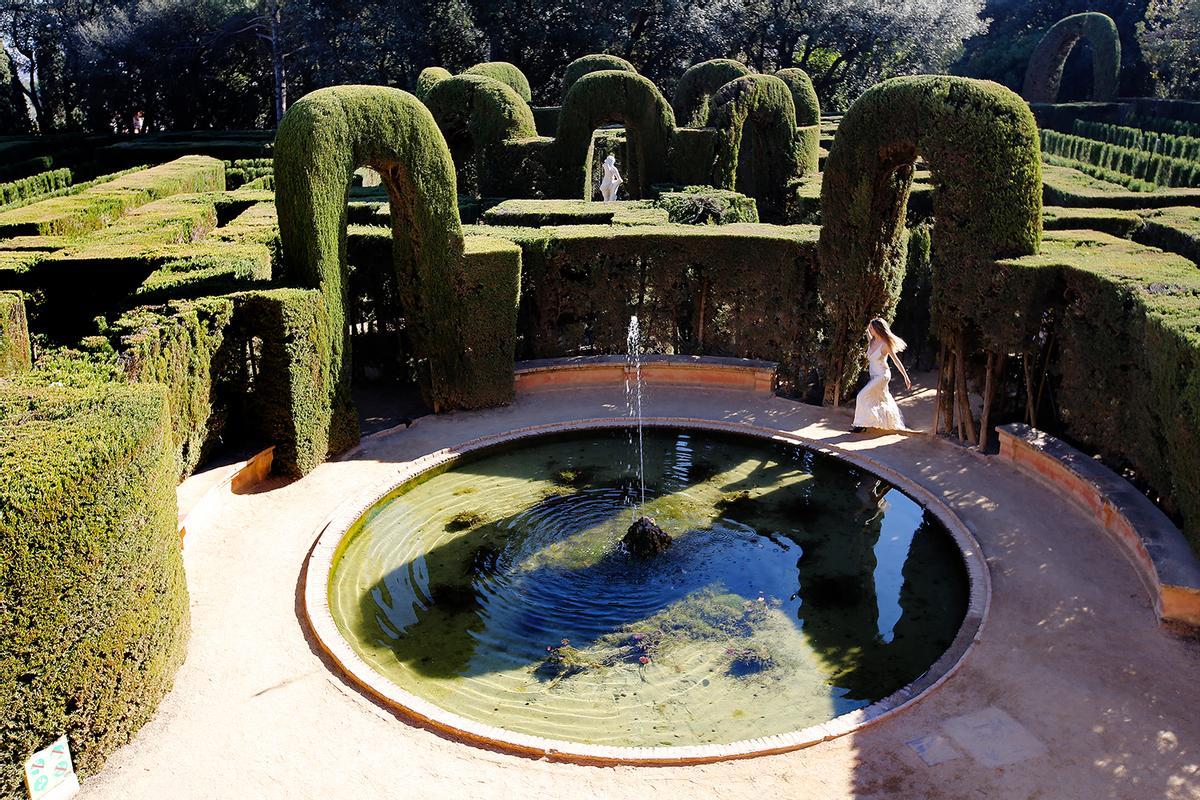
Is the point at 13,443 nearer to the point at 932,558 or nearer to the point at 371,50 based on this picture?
the point at 932,558

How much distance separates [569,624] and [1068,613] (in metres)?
4.65

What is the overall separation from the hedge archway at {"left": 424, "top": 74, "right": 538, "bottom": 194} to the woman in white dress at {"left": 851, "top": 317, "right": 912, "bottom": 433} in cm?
1329

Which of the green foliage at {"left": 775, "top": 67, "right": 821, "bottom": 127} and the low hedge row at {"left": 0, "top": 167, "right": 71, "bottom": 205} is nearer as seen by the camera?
the low hedge row at {"left": 0, "top": 167, "right": 71, "bottom": 205}

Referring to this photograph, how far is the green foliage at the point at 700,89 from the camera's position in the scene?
87.4 ft

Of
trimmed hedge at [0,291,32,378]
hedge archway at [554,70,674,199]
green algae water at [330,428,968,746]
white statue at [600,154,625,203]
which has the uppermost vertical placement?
hedge archway at [554,70,674,199]

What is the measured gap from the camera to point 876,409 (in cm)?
1227

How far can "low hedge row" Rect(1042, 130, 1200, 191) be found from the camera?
27.0 meters

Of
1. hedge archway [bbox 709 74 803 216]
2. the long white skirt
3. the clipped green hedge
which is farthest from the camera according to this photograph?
hedge archway [bbox 709 74 803 216]

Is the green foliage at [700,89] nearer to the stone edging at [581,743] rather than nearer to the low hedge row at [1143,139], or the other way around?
the low hedge row at [1143,139]

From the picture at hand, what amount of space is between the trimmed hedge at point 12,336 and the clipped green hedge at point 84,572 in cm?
353

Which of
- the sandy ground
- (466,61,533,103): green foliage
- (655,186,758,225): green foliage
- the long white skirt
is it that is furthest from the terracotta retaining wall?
→ (466,61,533,103): green foliage

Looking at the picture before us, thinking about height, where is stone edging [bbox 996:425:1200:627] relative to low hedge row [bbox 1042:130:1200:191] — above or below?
below

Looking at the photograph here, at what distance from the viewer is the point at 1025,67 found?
1986 inches

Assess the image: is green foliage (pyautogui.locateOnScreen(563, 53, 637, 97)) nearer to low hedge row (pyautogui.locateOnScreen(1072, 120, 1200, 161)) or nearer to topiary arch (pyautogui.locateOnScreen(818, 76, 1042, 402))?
topiary arch (pyautogui.locateOnScreen(818, 76, 1042, 402))
